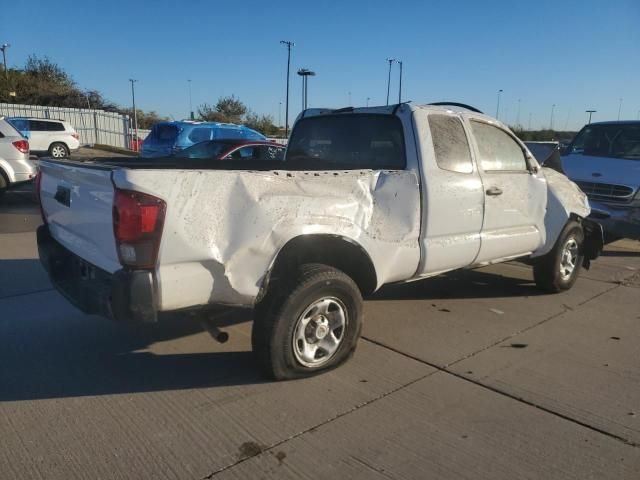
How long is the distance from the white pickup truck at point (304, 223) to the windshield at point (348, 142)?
12 mm

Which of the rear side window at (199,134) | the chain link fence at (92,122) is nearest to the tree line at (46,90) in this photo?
the chain link fence at (92,122)

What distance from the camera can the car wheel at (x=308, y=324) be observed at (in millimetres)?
3369

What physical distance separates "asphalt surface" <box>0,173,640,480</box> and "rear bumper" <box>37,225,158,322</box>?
591 millimetres

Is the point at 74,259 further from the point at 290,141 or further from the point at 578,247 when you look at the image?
the point at 578,247

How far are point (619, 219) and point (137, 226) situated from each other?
7.44 meters

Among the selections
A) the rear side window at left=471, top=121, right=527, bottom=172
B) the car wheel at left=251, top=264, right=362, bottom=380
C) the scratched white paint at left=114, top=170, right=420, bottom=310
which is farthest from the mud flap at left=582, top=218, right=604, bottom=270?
the car wheel at left=251, top=264, right=362, bottom=380

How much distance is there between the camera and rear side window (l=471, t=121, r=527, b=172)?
4.78 meters

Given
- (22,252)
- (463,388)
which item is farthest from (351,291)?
(22,252)

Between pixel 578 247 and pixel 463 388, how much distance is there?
3170 mm

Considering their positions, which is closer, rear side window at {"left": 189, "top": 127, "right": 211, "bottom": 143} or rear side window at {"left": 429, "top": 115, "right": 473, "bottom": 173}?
rear side window at {"left": 429, "top": 115, "right": 473, "bottom": 173}

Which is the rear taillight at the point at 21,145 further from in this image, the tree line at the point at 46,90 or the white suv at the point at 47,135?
the tree line at the point at 46,90

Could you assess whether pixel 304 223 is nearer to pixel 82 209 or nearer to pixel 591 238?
pixel 82 209

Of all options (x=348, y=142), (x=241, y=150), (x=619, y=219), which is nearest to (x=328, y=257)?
(x=348, y=142)

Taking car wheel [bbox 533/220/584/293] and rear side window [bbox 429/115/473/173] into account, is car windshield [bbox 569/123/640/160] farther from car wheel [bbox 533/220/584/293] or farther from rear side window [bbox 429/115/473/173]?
rear side window [bbox 429/115/473/173]
